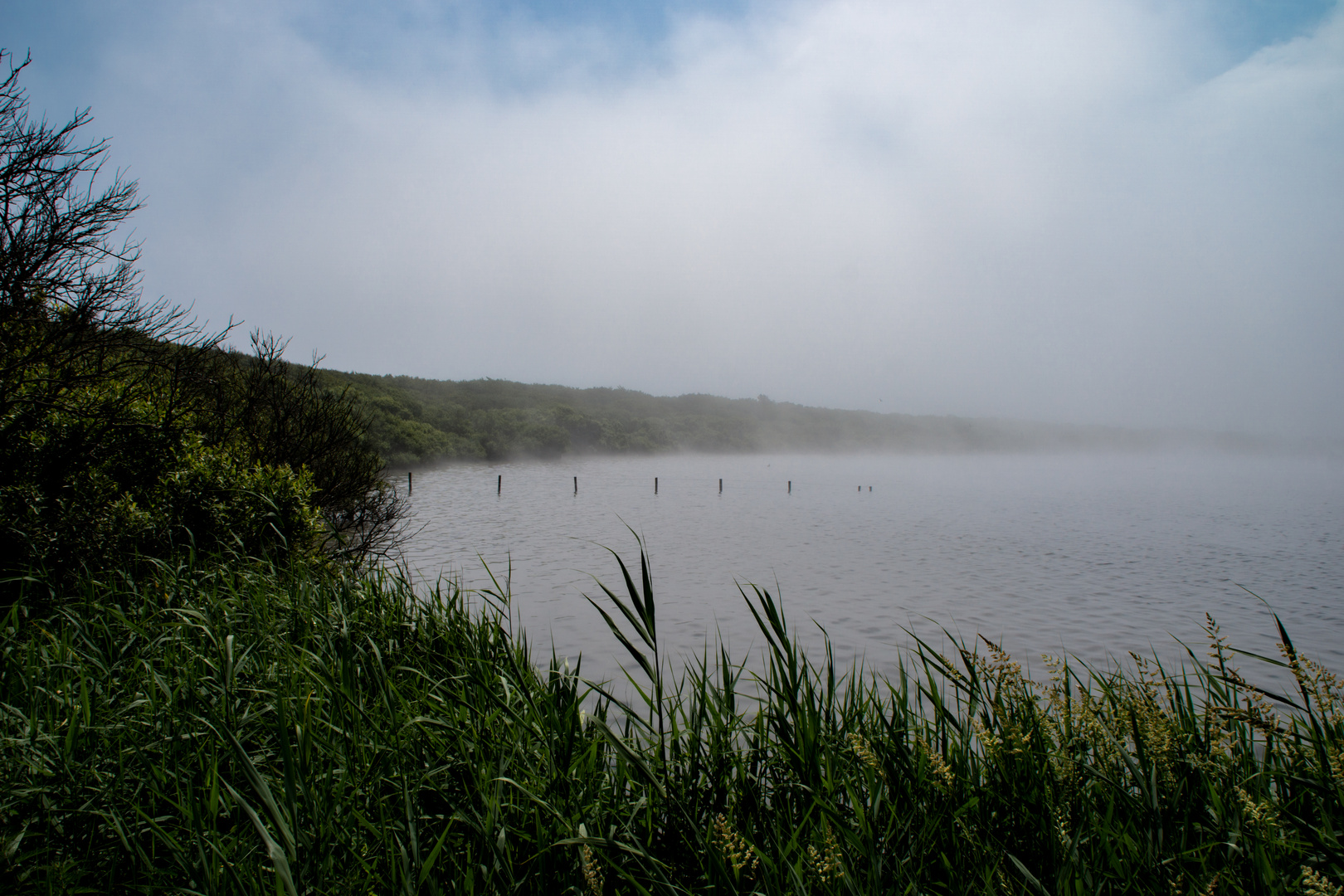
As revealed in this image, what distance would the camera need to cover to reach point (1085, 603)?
1475 centimetres

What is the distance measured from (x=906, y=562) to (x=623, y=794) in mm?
18025

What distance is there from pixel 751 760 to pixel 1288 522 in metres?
38.5

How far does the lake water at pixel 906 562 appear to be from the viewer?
40.3 ft

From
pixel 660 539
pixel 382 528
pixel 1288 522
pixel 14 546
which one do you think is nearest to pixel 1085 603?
pixel 660 539

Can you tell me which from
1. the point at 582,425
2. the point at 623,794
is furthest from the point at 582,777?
the point at 582,425

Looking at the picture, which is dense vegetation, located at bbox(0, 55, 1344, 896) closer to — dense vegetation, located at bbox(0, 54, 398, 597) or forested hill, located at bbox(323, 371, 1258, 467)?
dense vegetation, located at bbox(0, 54, 398, 597)

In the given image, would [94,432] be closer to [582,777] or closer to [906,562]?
[582,777]

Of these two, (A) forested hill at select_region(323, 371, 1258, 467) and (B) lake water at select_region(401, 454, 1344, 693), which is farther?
(A) forested hill at select_region(323, 371, 1258, 467)

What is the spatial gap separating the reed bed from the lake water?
42.1 inches

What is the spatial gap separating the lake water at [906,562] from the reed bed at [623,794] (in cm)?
107

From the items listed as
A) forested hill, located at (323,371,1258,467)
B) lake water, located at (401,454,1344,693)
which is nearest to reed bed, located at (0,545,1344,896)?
lake water, located at (401,454,1344,693)

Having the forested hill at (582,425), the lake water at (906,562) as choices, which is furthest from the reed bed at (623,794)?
the forested hill at (582,425)

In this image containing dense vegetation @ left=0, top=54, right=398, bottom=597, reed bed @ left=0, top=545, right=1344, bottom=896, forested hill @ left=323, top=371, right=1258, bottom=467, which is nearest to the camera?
reed bed @ left=0, top=545, right=1344, bottom=896

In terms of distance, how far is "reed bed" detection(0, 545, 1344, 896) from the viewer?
2402 millimetres
